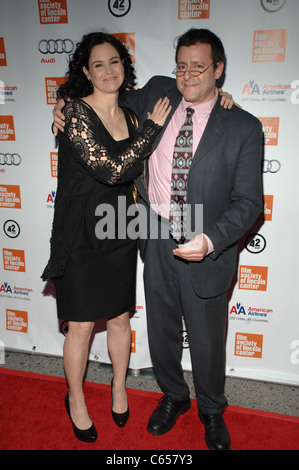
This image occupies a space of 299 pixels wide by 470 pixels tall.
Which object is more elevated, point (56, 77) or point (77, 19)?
point (77, 19)

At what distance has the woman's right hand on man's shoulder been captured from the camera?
1975mm

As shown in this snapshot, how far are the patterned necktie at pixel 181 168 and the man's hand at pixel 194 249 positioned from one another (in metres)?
0.20

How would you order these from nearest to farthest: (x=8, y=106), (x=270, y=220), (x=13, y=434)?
(x=13, y=434), (x=270, y=220), (x=8, y=106)

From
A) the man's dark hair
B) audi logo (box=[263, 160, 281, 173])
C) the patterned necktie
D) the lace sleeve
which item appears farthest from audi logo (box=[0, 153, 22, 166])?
audi logo (box=[263, 160, 281, 173])

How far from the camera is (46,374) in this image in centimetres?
289

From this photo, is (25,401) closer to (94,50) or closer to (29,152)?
(29,152)

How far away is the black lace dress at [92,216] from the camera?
5.89 feet

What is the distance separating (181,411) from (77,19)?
2.54m

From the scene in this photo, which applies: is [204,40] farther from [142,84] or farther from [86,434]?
[86,434]

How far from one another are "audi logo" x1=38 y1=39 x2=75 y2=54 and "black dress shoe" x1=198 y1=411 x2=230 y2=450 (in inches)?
95.5

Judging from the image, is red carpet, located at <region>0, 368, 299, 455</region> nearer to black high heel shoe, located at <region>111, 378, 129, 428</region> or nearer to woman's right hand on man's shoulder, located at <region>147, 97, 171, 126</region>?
black high heel shoe, located at <region>111, 378, 129, 428</region>

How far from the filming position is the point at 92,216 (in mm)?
1936

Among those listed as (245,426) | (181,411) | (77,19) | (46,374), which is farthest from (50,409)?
(77,19)

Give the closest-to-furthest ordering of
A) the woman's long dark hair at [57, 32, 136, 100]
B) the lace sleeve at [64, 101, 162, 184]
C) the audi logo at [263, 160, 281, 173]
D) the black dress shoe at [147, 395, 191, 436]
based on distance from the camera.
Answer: the lace sleeve at [64, 101, 162, 184], the woman's long dark hair at [57, 32, 136, 100], the black dress shoe at [147, 395, 191, 436], the audi logo at [263, 160, 281, 173]
